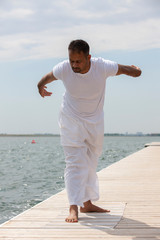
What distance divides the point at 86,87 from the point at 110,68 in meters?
0.27

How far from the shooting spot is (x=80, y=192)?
3.93 m

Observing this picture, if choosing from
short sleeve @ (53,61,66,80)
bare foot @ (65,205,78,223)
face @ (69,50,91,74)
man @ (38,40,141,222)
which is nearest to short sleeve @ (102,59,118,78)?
man @ (38,40,141,222)

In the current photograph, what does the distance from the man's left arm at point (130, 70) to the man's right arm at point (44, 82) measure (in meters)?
0.60

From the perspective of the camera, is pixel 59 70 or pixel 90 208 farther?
pixel 90 208

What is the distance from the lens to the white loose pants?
393 cm

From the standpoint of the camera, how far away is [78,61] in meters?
3.71

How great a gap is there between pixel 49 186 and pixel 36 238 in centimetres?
747

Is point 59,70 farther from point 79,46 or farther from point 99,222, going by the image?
point 99,222

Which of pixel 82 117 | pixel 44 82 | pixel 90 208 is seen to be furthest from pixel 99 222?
pixel 44 82

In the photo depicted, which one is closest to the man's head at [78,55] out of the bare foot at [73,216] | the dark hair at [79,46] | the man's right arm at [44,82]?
the dark hair at [79,46]

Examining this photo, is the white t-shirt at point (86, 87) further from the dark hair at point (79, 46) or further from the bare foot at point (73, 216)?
the bare foot at point (73, 216)

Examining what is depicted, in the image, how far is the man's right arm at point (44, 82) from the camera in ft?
13.0

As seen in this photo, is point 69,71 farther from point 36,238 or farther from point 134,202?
point 134,202

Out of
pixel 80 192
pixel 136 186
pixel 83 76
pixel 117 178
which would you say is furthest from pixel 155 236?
pixel 117 178
